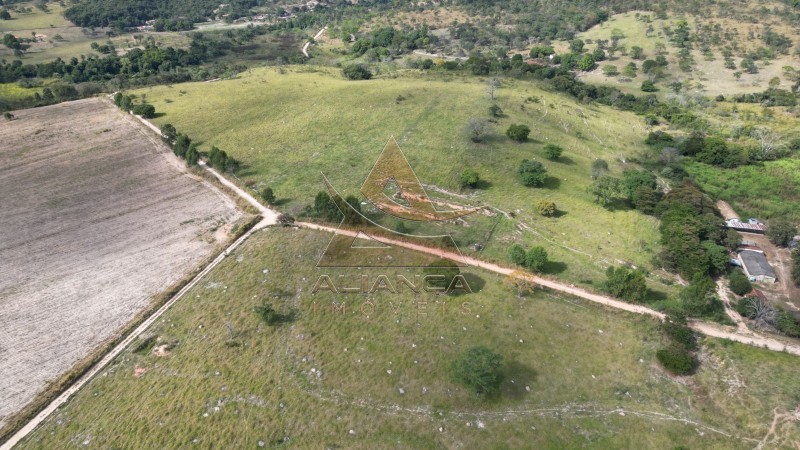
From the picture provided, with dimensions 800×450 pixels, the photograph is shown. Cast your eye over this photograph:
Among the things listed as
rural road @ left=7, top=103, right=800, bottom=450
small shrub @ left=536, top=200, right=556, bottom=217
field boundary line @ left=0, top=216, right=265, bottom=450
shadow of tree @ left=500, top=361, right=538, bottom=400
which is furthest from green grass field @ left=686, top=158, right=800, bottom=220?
field boundary line @ left=0, top=216, right=265, bottom=450

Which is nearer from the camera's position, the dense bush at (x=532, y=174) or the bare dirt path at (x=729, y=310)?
the bare dirt path at (x=729, y=310)

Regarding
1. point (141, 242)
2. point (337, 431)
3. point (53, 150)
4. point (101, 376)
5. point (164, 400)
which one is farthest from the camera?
point (53, 150)

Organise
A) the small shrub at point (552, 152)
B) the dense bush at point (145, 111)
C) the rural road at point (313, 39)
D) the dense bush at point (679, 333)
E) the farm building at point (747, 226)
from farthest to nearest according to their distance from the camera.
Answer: the rural road at point (313, 39) → the dense bush at point (145, 111) → the small shrub at point (552, 152) → the farm building at point (747, 226) → the dense bush at point (679, 333)

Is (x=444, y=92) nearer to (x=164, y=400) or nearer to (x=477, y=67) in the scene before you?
(x=477, y=67)

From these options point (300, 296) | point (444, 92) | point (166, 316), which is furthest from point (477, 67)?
point (166, 316)

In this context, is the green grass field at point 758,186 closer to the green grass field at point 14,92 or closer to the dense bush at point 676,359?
the dense bush at point 676,359

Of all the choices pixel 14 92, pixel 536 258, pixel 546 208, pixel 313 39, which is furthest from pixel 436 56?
pixel 536 258

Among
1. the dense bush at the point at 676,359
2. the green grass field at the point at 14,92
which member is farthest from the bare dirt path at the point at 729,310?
the green grass field at the point at 14,92
